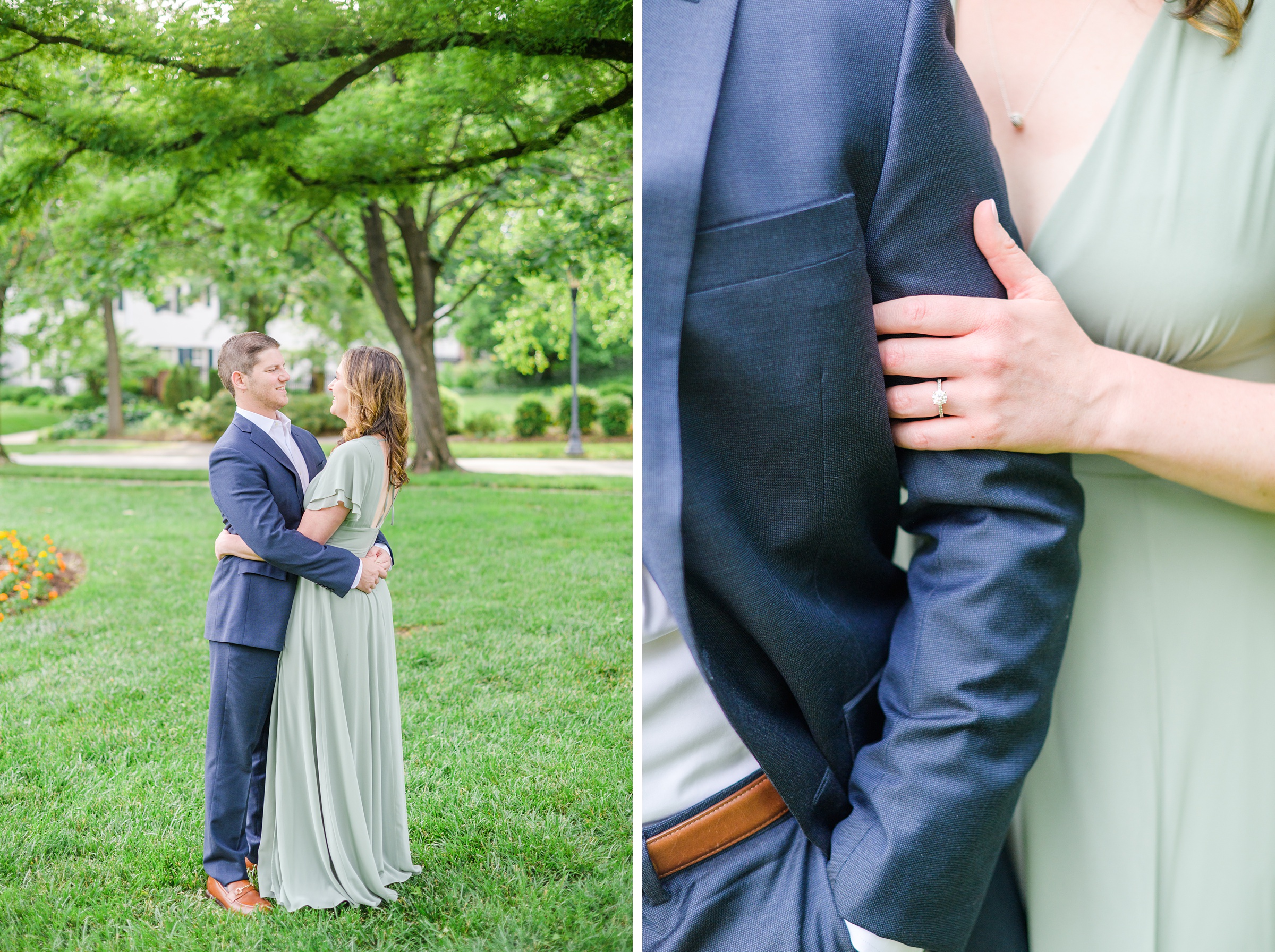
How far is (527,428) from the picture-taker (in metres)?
1.80

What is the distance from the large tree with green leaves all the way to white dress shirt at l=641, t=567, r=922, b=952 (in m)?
0.70

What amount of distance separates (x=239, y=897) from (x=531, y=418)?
3.53ft

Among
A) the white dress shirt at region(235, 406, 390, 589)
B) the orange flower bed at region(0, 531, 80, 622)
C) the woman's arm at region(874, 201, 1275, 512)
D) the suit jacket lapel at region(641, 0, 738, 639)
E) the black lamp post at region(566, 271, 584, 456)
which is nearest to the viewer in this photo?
the suit jacket lapel at region(641, 0, 738, 639)

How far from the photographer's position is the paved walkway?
5.12ft

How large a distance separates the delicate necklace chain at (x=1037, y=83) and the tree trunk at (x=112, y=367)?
165cm

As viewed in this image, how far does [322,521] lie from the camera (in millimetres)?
1477

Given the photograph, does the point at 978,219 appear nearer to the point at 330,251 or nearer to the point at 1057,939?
the point at 1057,939

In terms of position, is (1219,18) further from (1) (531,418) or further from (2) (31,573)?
(2) (31,573)

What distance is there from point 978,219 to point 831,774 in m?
0.74

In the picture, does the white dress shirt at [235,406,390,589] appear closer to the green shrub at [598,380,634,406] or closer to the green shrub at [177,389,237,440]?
the green shrub at [177,389,237,440]

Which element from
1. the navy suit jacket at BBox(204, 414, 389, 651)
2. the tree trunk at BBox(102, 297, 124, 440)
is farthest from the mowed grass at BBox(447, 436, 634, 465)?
the tree trunk at BBox(102, 297, 124, 440)

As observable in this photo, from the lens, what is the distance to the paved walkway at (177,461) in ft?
5.12

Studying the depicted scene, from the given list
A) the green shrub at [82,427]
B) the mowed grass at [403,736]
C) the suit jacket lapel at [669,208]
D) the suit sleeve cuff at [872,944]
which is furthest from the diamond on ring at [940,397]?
the green shrub at [82,427]

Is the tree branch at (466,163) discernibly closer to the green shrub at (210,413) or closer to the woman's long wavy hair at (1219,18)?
the green shrub at (210,413)
